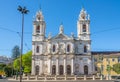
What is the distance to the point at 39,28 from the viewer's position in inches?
2891

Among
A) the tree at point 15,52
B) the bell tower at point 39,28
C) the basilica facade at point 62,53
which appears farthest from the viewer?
the tree at point 15,52

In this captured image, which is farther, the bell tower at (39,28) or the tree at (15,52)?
the tree at (15,52)

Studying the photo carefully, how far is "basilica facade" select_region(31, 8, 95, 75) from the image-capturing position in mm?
69000

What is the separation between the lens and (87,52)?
7031 centimetres

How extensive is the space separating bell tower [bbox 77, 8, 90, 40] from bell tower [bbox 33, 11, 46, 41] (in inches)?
460

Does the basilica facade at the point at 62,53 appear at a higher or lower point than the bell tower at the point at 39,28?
lower

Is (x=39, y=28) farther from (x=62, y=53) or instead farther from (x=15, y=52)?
(x=15, y=52)

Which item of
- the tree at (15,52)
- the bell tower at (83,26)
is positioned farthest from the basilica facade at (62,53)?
the tree at (15,52)

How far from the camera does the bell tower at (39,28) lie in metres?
71.9

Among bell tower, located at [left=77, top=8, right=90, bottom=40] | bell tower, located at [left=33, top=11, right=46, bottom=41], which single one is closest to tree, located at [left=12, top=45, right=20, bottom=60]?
bell tower, located at [left=33, top=11, right=46, bottom=41]

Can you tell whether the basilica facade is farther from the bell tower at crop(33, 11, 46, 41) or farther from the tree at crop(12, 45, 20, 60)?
the tree at crop(12, 45, 20, 60)

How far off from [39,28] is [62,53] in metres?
11.6

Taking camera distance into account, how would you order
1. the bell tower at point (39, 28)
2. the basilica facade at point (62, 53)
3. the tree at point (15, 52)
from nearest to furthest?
the basilica facade at point (62, 53), the bell tower at point (39, 28), the tree at point (15, 52)

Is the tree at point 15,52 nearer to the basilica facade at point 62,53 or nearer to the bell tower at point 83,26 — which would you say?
the basilica facade at point 62,53
